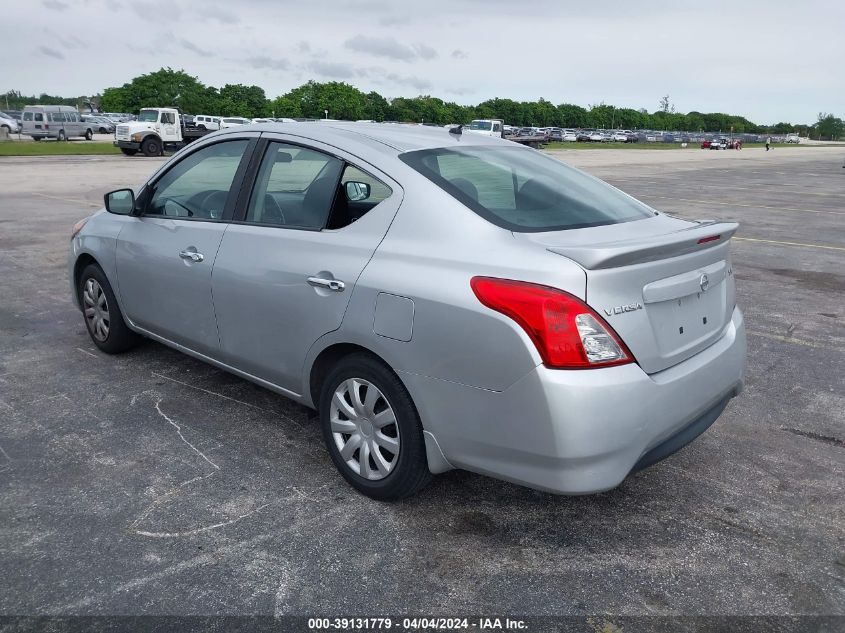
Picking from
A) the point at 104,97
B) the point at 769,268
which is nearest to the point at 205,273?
the point at 769,268

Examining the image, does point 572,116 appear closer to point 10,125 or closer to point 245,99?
point 245,99

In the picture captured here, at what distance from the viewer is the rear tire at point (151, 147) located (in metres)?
32.9

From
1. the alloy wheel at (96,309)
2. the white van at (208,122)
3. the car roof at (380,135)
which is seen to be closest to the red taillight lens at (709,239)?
the car roof at (380,135)

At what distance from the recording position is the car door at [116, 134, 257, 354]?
3982 mm

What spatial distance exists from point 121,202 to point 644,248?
3.42m

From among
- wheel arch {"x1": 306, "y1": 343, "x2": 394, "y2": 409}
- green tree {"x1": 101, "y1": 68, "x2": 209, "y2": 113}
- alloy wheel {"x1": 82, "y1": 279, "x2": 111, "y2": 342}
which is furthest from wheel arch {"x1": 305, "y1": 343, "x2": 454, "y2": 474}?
green tree {"x1": 101, "y1": 68, "x2": 209, "y2": 113}

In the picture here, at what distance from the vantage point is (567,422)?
8.40 feet

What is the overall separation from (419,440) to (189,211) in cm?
217

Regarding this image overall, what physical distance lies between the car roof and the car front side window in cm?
24

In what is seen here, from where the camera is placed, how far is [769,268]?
8938 millimetres

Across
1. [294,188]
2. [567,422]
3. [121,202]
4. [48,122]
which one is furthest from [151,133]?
[567,422]

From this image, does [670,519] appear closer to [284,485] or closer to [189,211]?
[284,485]

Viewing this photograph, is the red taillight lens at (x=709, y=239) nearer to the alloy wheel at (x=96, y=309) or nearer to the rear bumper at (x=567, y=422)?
the rear bumper at (x=567, y=422)

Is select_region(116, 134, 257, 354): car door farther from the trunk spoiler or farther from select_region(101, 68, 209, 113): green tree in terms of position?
select_region(101, 68, 209, 113): green tree
